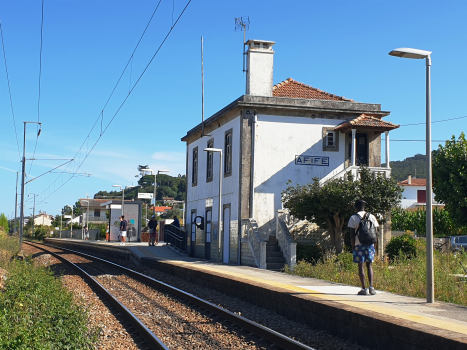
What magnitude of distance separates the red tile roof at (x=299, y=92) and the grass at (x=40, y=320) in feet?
53.5

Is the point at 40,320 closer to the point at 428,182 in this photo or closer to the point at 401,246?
the point at 428,182

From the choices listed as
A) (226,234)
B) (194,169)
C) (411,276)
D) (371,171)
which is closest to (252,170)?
(226,234)

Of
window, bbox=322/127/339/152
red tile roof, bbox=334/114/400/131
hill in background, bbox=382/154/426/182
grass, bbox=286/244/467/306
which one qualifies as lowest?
grass, bbox=286/244/467/306

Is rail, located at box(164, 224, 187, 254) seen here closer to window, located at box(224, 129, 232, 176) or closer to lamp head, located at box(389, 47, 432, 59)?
window, located at box(224, 129, 232, 176)

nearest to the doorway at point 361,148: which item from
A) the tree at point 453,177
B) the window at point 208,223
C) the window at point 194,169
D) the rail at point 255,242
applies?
the rail at point 255,242

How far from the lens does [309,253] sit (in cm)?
2081

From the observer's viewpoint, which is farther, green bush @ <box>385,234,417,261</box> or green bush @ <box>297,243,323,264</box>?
green bush @ <box>385,234,417,261</box>

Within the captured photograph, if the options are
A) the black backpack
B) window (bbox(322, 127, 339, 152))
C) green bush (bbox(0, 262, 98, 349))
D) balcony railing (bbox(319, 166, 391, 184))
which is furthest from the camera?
window (bbox(322, 127, 339, 152))

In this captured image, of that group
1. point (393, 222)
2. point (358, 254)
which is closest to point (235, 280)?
point (358, 254)

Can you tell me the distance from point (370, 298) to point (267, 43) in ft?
57.9

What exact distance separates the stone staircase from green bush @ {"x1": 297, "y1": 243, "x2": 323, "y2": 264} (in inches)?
31.5

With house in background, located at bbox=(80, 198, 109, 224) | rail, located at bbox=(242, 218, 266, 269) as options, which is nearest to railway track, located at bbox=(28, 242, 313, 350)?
rail, located at bbox=(242, 218, 266, 269)

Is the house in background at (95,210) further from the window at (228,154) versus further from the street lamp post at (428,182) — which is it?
the street lamp post at (428,182)

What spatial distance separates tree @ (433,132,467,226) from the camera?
3666cm
